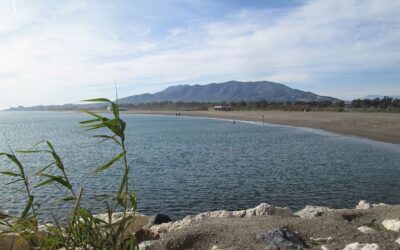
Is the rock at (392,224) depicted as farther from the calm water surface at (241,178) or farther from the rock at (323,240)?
the calm water surface at (241,178)

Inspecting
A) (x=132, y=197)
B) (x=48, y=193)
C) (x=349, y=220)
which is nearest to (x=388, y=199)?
(x=349, y=220)

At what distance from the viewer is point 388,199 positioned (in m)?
16.6

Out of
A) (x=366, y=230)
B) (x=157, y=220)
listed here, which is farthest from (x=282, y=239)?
(x=157, y=220)

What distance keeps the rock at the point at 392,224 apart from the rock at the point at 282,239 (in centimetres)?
156

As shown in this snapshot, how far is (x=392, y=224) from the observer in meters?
6.51

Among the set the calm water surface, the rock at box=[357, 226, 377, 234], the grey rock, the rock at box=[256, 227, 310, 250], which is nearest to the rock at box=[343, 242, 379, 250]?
the rock at box=[256, 227, 310, 250]

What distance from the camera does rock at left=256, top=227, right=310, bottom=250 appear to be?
5478 mm

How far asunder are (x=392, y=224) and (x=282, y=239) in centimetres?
209

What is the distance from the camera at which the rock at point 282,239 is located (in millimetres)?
5478

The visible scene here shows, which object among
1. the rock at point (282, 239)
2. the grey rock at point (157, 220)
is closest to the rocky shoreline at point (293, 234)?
the rock at point (282, 239)

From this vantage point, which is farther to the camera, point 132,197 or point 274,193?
point 274,193

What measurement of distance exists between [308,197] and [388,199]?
3112mm

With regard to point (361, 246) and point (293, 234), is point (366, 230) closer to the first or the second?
point (361, 246)

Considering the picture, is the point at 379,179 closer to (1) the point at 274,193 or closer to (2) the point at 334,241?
(1) the point at 274,193
